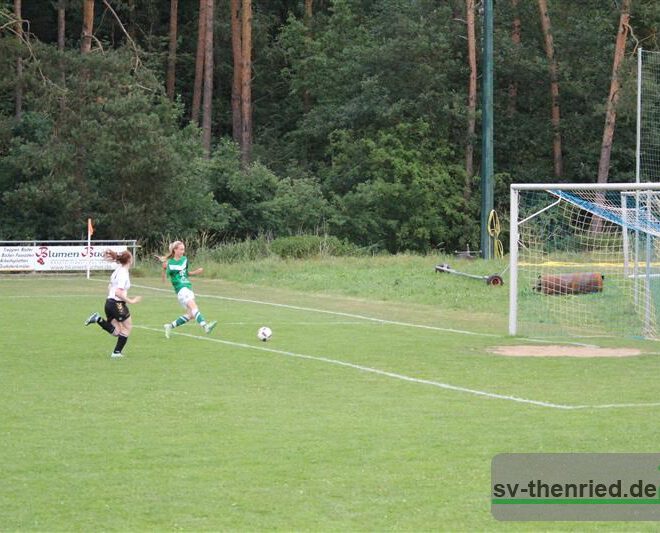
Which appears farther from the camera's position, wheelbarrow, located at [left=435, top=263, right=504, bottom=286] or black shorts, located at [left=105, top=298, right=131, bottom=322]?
wheelbarrow, located at [left=435, top=263, right=504, bottom=286]

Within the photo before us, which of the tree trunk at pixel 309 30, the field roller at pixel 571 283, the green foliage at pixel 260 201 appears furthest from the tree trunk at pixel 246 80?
the field roller at pixel 571 283

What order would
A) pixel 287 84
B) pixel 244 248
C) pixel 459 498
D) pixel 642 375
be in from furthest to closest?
pixel 287 84 → pixel 244 248 → pixel 642 375 → pixel 459 498

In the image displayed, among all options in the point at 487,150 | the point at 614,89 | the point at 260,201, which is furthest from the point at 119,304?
the point at 614,89

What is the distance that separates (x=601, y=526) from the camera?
346 inches

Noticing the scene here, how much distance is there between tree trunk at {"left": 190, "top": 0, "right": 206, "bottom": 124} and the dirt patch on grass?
142ft

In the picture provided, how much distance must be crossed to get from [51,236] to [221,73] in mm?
21022

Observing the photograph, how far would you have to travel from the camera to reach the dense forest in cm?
5047

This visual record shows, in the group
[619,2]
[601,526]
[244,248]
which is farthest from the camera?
[619,2]

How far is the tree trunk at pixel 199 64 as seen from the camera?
61.1 m

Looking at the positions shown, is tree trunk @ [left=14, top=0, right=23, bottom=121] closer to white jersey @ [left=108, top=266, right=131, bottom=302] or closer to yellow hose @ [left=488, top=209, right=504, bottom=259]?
yellow hose @ [left=488, top=209, right=504, bottom=259]

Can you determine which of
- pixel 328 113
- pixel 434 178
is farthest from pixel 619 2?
pixel 328 113

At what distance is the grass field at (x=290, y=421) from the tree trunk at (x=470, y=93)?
3518 cm

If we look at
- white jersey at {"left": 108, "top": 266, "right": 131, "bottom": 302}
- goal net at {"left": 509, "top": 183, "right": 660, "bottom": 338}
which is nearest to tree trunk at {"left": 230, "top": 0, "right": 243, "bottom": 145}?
goal net at {"left": 509, "top": 183, "right": 660, "bottom": 338}

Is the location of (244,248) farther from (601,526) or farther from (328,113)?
(601,526)
